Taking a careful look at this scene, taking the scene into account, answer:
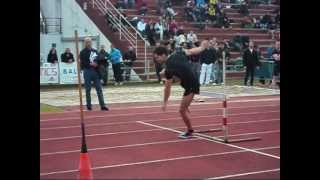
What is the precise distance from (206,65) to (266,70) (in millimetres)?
2951

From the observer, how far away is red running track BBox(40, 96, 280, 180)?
8156 millimetres

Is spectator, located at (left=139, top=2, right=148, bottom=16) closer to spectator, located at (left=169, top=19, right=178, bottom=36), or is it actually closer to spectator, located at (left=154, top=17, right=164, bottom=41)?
spectator, located at (left=169, top=19, right=178, bottom=36)

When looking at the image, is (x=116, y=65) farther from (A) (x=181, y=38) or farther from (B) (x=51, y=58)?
(A) (x=181, y=38)

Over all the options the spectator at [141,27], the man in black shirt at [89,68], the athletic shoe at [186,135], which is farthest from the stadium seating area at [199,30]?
the athletic shoe at [186,135]

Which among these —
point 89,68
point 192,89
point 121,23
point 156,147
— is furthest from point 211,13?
point 156,147

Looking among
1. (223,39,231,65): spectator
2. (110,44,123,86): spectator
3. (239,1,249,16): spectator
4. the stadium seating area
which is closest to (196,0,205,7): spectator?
the stadium seating area

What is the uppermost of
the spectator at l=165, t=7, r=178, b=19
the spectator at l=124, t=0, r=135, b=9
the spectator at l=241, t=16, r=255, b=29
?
the spectator at l=124, t=0, r=135, b=9

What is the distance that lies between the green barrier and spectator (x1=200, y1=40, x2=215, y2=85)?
2.42 metres

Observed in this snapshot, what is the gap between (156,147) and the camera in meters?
10.1

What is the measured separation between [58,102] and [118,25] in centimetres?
1166

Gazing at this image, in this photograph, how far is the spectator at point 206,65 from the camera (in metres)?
24.6

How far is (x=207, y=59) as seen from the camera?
2467 centimetres
